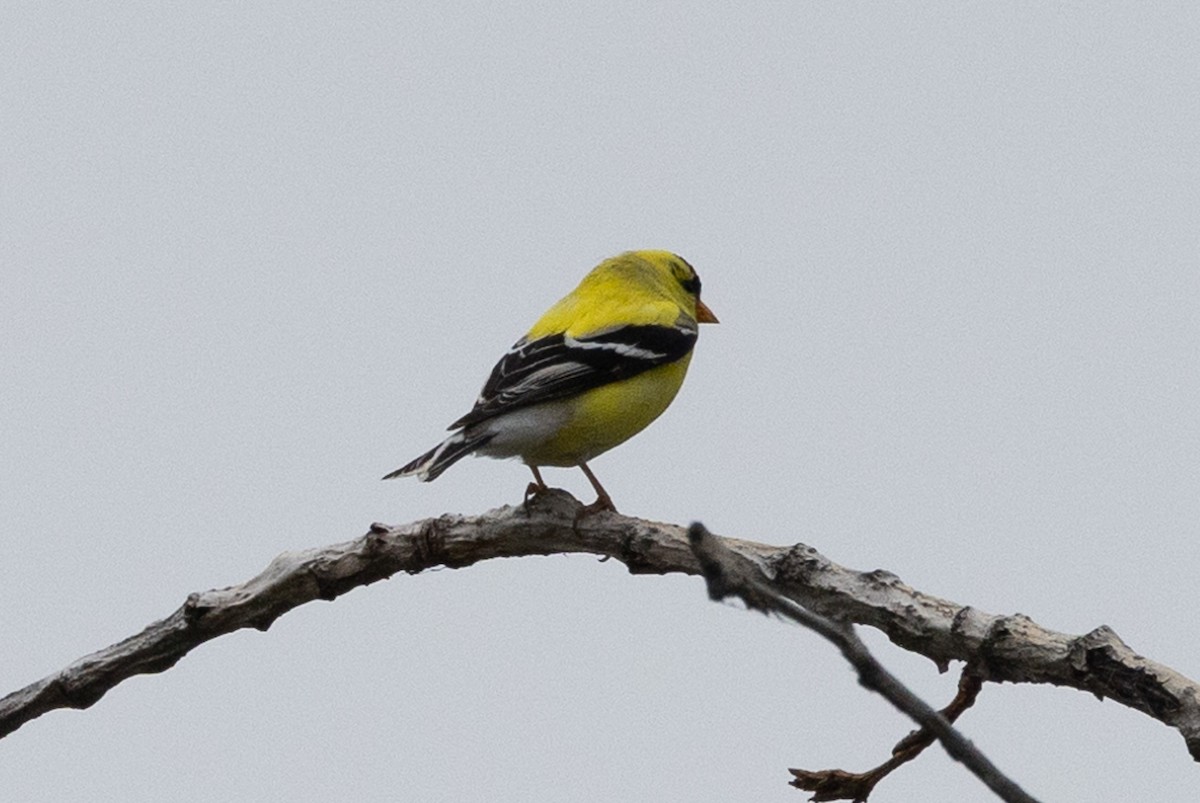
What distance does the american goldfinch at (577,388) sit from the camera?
613 cm

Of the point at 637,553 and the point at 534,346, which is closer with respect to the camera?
the point at 637,553

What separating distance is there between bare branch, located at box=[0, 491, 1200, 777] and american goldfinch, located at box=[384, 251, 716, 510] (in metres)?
0.29

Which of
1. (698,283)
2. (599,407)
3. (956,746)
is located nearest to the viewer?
(956,746)

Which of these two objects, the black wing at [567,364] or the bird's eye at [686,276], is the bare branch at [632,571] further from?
the bird's eye at [686,276]

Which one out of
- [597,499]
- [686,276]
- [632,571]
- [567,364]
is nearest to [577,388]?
[567,364]

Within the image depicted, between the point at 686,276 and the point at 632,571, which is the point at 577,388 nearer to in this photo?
the point at 632,571

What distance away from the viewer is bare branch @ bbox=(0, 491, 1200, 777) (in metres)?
3.98

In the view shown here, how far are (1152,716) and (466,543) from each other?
8.08 ft

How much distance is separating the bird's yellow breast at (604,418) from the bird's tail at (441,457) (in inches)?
11.8

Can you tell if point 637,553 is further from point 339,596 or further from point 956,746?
point 956,746

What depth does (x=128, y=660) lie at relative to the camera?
16.8ft

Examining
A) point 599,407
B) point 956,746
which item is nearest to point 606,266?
point 599,407

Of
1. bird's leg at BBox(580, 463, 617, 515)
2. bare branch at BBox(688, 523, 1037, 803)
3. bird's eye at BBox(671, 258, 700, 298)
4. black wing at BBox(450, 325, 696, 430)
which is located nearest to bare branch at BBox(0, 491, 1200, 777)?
bird's leg at BBox(580, 463, 617, 515)

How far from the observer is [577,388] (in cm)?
627
